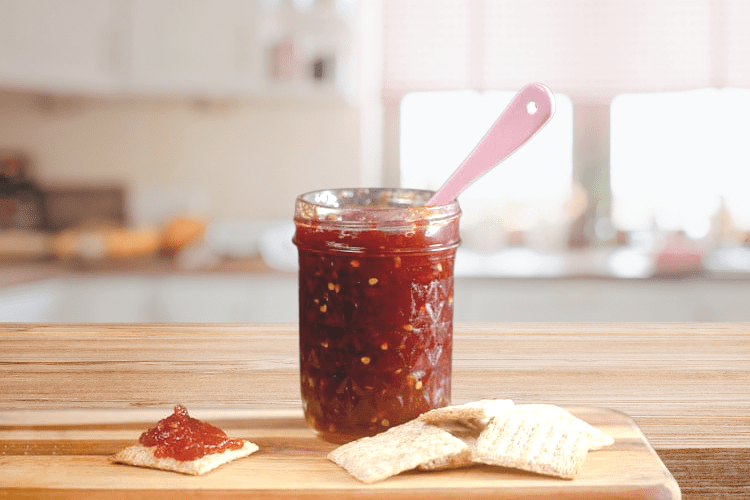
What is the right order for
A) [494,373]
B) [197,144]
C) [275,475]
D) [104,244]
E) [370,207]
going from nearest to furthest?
[275,475] → [370,207] → [494,373] → [104,244] → [197,144]

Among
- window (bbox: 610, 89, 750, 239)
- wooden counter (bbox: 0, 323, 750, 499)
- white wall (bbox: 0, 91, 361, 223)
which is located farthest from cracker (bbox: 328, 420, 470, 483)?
window (bbox: 610, 89, 750, 239)

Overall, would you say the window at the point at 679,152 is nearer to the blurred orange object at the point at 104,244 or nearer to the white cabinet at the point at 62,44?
the blurred orange object at the point at 104,244

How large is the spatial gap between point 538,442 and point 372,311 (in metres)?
0.18

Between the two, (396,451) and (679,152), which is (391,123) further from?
(396,451)

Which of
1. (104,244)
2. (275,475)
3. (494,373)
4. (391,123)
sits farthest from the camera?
(391,123)

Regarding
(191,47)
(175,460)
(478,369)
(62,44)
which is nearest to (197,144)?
(191,47)

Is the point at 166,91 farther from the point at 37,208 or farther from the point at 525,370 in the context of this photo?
the point at 525,370

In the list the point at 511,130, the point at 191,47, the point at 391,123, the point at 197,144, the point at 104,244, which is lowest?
the point at 104,244

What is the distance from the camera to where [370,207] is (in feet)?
2.51

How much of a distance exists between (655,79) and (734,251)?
0.94 meters

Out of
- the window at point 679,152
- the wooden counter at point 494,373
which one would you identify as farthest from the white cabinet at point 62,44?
the wooden counter at point 494,373

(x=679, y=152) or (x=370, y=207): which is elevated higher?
(x=679, y=152)

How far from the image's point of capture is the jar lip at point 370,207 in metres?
0.71

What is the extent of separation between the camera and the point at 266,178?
4.04 m
